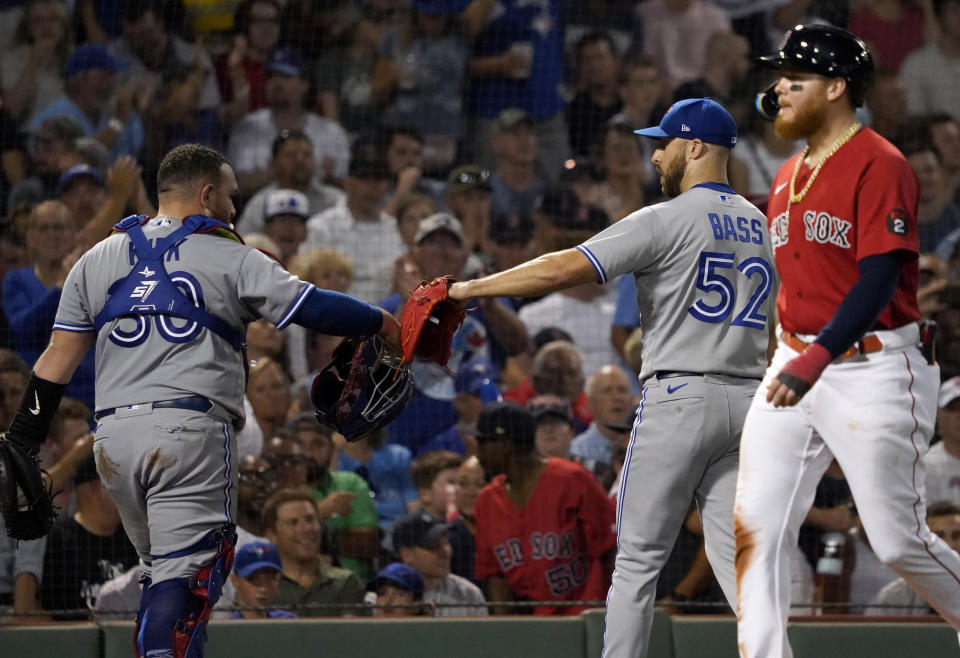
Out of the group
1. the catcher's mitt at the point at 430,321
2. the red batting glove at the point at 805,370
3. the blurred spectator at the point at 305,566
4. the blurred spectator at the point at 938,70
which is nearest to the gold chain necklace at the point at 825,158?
the red batting glove at the point at 805,370

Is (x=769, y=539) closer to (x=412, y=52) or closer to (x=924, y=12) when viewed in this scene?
(x=412, y=52)

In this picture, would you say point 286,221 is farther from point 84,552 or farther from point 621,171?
point 84,552

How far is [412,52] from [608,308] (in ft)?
7.94

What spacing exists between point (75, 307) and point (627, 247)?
160cm

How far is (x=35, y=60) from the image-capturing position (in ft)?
28.6

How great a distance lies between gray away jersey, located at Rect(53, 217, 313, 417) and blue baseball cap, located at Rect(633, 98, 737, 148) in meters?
1.16

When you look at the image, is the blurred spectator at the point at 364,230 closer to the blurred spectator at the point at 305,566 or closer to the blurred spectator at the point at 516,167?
the blurred spectator at the point at 516,167

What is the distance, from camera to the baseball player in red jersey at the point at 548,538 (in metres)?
5.60

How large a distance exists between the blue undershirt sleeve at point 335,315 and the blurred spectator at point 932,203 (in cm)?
Answer: 560

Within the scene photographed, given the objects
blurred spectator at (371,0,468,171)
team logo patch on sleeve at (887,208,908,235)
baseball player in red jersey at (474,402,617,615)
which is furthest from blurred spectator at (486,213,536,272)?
team logo patch on sleeve at (887,208,908,235)

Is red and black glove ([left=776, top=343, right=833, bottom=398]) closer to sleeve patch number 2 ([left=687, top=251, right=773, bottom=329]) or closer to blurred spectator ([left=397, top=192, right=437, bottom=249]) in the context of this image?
sleeve patch number 2 ([left=687, top=251, right=773, bottom=329])

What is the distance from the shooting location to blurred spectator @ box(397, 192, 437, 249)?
25.9 ft

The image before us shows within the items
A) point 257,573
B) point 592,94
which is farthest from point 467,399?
point 592,94

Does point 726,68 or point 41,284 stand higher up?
point 726,68
